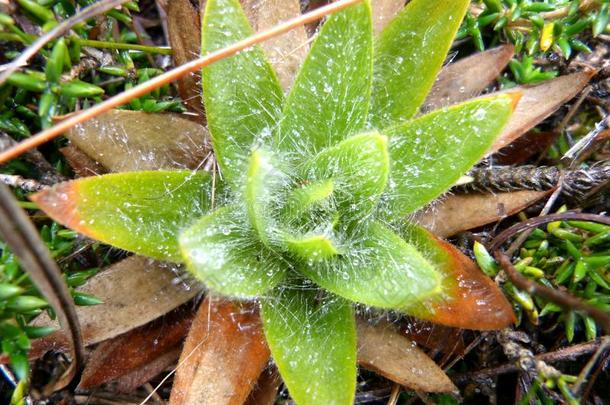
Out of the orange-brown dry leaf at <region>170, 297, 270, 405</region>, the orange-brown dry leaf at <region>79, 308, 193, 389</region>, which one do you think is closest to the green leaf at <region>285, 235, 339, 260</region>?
the orange-brown dry leaf at <region>170, 297, 270, 405</region>

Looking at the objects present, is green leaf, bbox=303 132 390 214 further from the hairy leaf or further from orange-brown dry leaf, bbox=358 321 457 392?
orange-brown dry leaf, bbox=358 321 457 392

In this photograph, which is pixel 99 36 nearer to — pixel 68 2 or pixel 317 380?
pixel 68 2

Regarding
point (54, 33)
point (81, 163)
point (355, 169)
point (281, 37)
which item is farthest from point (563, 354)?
point (54, 33)

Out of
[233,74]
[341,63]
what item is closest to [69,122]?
[233,74]

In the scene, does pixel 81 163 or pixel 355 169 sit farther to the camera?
pixel 81 163

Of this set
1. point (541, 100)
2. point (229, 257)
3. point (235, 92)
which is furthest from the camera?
point (541, 100)

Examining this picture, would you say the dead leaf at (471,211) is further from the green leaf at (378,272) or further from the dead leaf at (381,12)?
the dead leaf at (381,12)

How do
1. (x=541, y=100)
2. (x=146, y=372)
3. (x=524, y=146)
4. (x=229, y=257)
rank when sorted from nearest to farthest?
(x=229, y=257) → (x=146, y=372) → (x=541, y=100) → (x=524, y=146)

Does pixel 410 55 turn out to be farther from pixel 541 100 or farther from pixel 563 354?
pixel 563 354

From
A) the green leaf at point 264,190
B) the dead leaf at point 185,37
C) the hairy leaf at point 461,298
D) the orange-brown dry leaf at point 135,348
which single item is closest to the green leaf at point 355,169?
the green leaf at point 264,190
